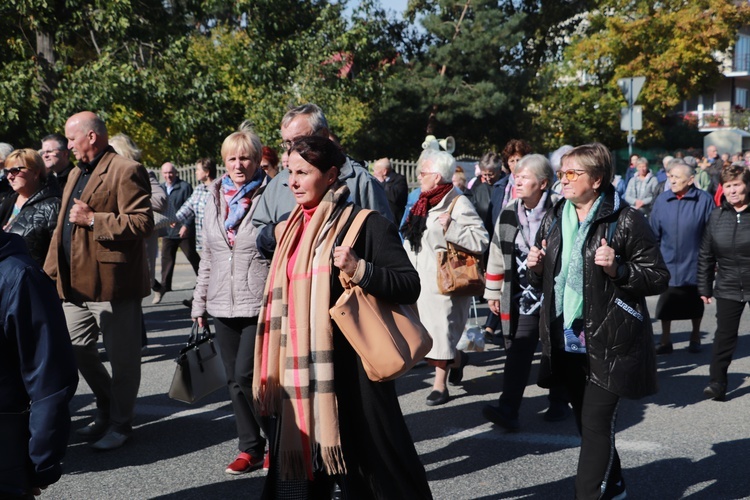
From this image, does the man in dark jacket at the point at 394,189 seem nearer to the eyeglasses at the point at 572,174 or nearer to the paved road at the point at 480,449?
the paved road at the point at 480,449

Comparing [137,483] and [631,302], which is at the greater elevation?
[631,302]

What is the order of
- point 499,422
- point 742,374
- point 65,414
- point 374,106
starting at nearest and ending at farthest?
point 65,414 → point 499,422 → point 742,374 → point 374,106

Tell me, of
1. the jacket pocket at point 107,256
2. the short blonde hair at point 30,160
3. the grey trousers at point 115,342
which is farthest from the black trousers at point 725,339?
the short blonde hair at point 30,160

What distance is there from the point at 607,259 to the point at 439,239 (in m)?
2.43

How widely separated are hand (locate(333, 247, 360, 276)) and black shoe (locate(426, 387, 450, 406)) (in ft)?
11.0

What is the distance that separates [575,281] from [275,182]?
1.64m

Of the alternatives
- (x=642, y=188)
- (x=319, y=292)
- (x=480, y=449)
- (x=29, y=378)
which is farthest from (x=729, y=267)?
(x=642, y=188)

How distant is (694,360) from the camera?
25.6 ft

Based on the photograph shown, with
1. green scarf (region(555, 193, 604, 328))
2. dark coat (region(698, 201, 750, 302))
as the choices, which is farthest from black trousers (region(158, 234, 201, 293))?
green scarf (region(555, 193, 604, 328))

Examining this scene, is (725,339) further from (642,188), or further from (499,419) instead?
(642,188)

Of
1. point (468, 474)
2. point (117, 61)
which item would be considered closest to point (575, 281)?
point (468, 474)

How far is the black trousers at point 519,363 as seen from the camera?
18.1ft

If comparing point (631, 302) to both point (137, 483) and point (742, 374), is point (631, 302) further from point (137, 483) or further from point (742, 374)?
point (742, 374)

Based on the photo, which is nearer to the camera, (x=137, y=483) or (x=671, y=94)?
(x=137, y=483)
